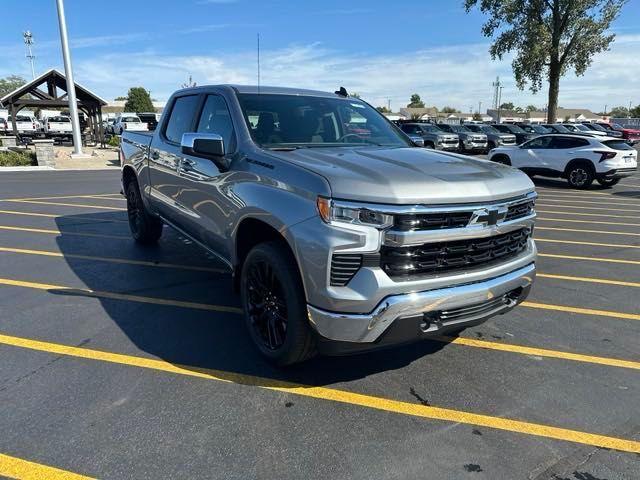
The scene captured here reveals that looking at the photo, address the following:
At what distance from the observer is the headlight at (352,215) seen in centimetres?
274

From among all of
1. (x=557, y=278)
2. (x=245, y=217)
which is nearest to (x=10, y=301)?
(x=245, y=217)

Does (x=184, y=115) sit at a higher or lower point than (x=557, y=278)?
higher

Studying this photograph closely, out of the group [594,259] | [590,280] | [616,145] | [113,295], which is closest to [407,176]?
[113,295]

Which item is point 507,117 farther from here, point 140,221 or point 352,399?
point 352,399

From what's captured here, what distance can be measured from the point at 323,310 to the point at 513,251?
147 cm

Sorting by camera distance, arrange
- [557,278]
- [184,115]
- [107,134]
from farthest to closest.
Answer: [107,134] → [557,278] → [184,115]

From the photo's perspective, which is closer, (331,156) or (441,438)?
(441,438)

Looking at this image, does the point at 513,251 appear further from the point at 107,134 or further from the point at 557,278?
the point at 107,134

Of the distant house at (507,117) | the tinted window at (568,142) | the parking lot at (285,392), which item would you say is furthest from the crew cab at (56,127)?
the distant house at (507,117)

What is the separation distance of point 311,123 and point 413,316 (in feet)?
6.84

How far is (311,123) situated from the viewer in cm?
418

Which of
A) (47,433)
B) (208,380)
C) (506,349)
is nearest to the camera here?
(47,433)

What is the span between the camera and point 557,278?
570cm

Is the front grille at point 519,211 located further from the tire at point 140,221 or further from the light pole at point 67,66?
the light pole at point 67,66
